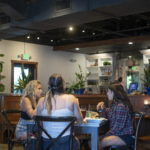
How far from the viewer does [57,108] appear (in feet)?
10.4

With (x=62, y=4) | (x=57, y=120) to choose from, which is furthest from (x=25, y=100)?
(x=62, y=4)

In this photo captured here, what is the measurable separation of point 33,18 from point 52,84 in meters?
3.25

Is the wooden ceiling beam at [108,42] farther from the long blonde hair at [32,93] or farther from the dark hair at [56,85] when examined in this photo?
the dark hair at [56,85]

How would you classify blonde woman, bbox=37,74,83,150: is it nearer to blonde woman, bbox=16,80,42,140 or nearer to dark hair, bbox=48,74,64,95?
dark hair, bbox=48,74,64,95

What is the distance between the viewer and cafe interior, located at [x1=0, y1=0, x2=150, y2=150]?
5.35 m

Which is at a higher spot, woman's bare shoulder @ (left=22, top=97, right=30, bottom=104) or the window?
the window

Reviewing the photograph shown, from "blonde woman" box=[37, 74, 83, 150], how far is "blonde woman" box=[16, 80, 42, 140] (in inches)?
34.4

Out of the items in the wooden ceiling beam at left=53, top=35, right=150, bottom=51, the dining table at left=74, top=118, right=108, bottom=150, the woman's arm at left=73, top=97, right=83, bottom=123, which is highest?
the wooden ceiling beam at left=53, top=35, right=150, bottom=51

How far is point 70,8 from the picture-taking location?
17.9 feet

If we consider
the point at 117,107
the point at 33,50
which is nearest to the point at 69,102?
the point at 117,107

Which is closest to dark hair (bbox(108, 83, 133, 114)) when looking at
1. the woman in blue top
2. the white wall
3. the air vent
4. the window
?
the woman in blue top

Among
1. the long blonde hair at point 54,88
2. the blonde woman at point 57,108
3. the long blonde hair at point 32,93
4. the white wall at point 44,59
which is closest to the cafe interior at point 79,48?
the white wall at point 44,59

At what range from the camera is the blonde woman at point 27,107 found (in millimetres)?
4102

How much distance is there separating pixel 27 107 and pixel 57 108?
1079 millimetres
